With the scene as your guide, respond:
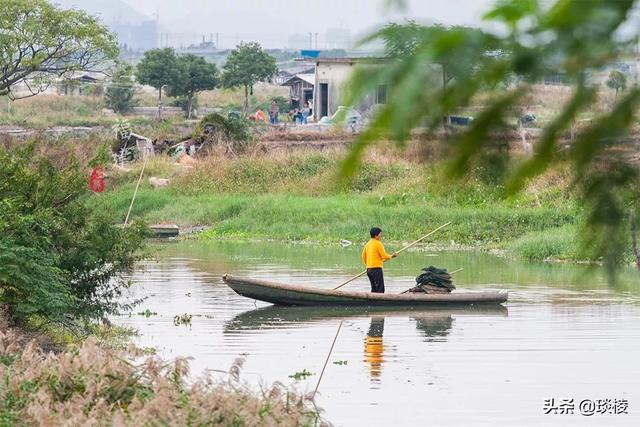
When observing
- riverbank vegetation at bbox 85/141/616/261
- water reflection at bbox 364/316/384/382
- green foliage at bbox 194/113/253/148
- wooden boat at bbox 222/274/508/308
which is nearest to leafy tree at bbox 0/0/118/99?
riverbank vegetation at bbox 85/141/616/261

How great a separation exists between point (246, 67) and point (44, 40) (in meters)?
28.2

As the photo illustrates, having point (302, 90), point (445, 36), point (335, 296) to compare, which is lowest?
point (335, 296)

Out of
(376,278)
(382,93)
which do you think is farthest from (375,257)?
(382,93)

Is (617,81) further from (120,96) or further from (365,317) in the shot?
(120,96)

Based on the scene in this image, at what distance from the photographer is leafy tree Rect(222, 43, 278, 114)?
66062 millimetres

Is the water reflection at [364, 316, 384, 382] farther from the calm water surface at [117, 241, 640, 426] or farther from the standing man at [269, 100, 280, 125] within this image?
the standing man at [269, 100, 280, 125]

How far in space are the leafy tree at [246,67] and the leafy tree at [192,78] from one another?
1136 millimetres

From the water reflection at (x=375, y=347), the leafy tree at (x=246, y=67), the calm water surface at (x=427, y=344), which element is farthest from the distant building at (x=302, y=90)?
the water reflection at (x=375, y=347)

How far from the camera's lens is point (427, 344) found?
57.9ft

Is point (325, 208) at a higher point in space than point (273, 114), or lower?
lower

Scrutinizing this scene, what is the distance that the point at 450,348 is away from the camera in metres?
17.3

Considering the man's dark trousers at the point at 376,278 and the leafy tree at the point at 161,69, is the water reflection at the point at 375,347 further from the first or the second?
the leafy tree at the point at 161,69

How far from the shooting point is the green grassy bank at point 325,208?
31.5 m

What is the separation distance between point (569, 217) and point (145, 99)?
52057mm
